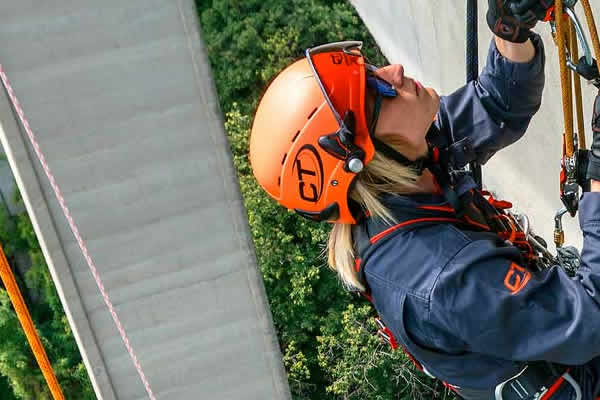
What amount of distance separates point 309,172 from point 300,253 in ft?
23.9

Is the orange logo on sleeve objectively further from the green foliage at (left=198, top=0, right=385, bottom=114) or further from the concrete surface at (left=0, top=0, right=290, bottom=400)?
the green foliage at (left=198, top=0, right=385, bottom=114)

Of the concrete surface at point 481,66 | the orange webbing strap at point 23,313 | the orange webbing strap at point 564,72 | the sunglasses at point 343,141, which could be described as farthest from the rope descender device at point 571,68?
the orange webbing strap at point 23,313

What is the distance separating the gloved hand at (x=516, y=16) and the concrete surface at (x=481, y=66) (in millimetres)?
1342

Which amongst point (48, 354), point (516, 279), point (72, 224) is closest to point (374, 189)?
point (516, 279)

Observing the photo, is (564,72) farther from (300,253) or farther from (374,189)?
(300,253)

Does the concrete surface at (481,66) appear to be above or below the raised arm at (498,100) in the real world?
below

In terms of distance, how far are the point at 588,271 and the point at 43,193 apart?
1738 millimetres

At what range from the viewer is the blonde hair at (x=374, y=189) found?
1895 mm

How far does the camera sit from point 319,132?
1.88 meters

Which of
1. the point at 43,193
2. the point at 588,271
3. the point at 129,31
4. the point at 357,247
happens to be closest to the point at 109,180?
the point at 43,193

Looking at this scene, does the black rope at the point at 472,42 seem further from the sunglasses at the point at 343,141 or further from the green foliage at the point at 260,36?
the green foliage at the point at 260,36

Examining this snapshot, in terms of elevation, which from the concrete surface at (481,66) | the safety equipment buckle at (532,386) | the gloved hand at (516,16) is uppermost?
the gloved hand at (516,16)

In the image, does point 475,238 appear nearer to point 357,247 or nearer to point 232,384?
point 357,247

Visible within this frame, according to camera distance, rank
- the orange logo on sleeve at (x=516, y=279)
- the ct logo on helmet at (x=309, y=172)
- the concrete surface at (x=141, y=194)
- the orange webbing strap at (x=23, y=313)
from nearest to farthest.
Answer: the orange logo on sleeve at (x=516, y=279) → the ct logo on helmet at (x=309, y=172) → the concrete surface at (x=141, y=194) → the orange webbing strap at (x=23, y=313)
